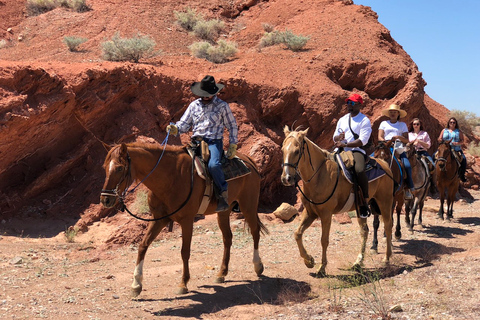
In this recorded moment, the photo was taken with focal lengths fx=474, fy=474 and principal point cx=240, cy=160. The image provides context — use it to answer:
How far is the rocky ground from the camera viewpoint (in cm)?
625

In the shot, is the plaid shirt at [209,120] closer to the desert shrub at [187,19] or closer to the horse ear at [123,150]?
the horse ear at [123,150]

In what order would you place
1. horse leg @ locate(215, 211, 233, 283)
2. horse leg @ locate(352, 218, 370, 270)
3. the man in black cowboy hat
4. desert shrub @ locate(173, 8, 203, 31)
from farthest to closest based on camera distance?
desert shrub @ locate(173, 8, 203, 31) → horse leg @ locate(352, 218, 370, 270) → horse leg @ locate(215, 211, 233, 283) → the man in black cowboy hat

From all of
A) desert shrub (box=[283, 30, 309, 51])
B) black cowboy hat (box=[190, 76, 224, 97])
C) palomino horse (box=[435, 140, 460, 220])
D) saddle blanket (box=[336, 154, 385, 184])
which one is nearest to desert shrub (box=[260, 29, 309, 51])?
desert shrub (box=[283, 30, 309, 51])

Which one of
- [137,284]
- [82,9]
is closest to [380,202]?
[137,284]

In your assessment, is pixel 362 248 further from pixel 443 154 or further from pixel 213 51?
pixel 213 51

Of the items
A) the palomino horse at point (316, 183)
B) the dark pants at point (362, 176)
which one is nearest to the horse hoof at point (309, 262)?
the palomino horse at point (316, 183)

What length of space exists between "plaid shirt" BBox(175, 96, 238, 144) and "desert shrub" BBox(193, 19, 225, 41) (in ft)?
43.9

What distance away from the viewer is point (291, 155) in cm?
731

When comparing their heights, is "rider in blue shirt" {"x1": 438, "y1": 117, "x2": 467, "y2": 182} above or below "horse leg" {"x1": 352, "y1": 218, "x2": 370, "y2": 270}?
above

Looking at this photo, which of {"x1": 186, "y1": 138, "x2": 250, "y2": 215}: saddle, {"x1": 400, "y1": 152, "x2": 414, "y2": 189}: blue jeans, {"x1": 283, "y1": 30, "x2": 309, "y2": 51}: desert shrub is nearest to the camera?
{"x1": 186, "y1": 138, "x2": 250, "y2": 215}: saddle

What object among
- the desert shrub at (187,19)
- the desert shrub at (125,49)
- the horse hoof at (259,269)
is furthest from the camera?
the desert shrub at (187,19)

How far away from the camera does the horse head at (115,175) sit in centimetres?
627

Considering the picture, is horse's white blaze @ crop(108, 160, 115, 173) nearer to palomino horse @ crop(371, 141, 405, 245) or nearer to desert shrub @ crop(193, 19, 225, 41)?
palomino horse @ crop(371, 141, 405, 245)

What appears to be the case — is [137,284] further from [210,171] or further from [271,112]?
[271,112]
